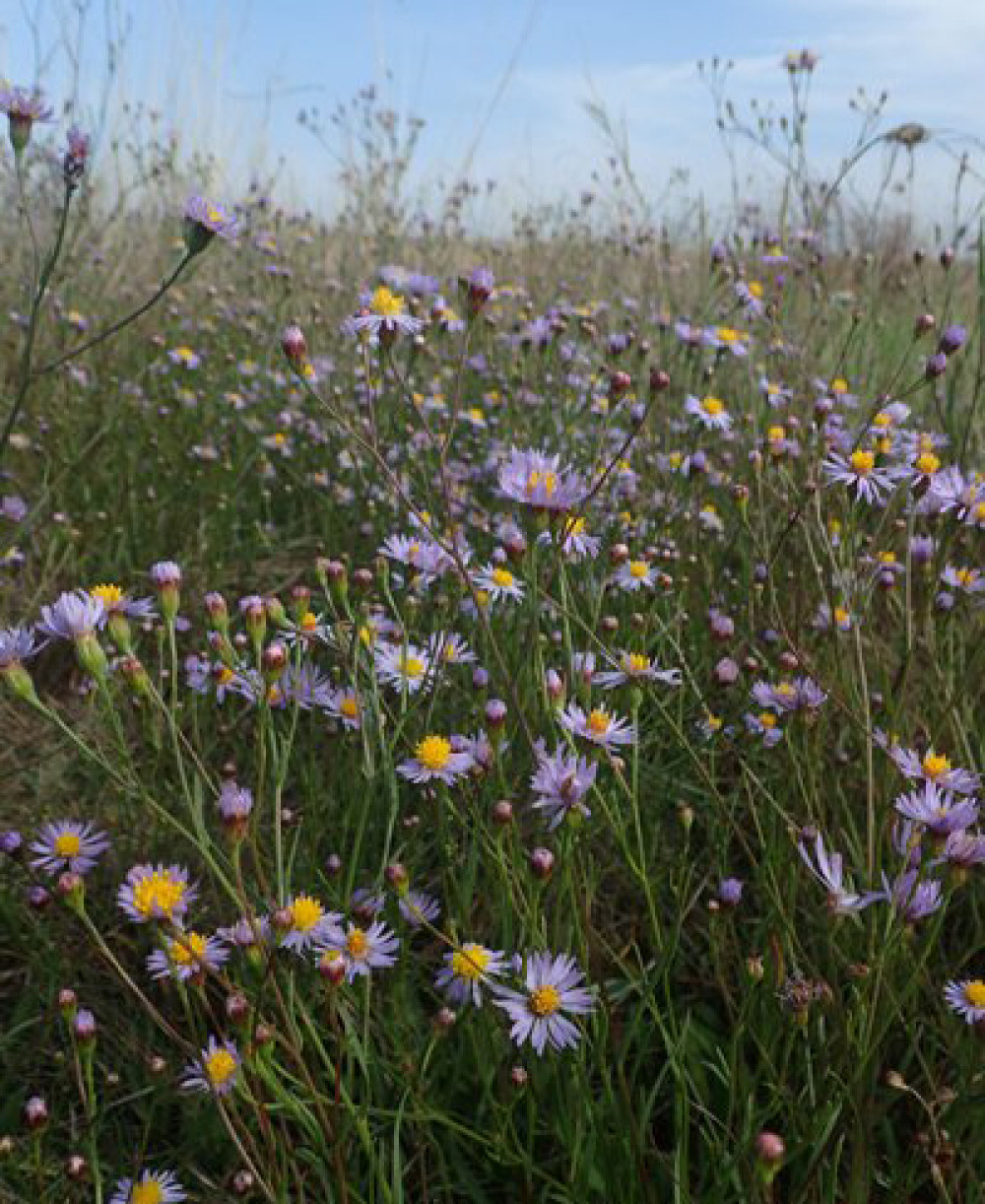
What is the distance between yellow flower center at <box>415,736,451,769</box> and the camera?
4.29 ft

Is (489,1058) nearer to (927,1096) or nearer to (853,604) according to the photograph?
(927,1096)

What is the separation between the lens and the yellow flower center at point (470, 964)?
1202 millimetres

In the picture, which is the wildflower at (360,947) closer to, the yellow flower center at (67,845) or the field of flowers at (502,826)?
the field of flowers at (502,826)

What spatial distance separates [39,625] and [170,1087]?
60 cm

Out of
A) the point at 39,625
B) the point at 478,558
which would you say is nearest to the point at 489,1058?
the point at 39,625

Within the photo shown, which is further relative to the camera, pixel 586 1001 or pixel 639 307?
pixel 639 307

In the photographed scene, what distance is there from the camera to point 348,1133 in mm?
1288

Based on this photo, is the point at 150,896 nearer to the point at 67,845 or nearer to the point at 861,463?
the point at 67,845

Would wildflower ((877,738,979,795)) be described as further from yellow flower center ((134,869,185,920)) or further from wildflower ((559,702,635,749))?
yellow flower center ((134,869,185,920))

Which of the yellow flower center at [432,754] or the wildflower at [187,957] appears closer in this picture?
the wildflower at [187,957]

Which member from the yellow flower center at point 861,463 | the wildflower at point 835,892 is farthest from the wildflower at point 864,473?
the wildflower at point 835,892

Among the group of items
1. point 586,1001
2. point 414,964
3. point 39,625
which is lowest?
point 414,964

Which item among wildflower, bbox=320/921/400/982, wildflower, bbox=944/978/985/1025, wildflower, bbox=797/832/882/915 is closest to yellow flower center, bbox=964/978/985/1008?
wildflower, bbox=944/978/985/1025

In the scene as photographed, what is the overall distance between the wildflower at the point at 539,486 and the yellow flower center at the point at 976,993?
65 cm
